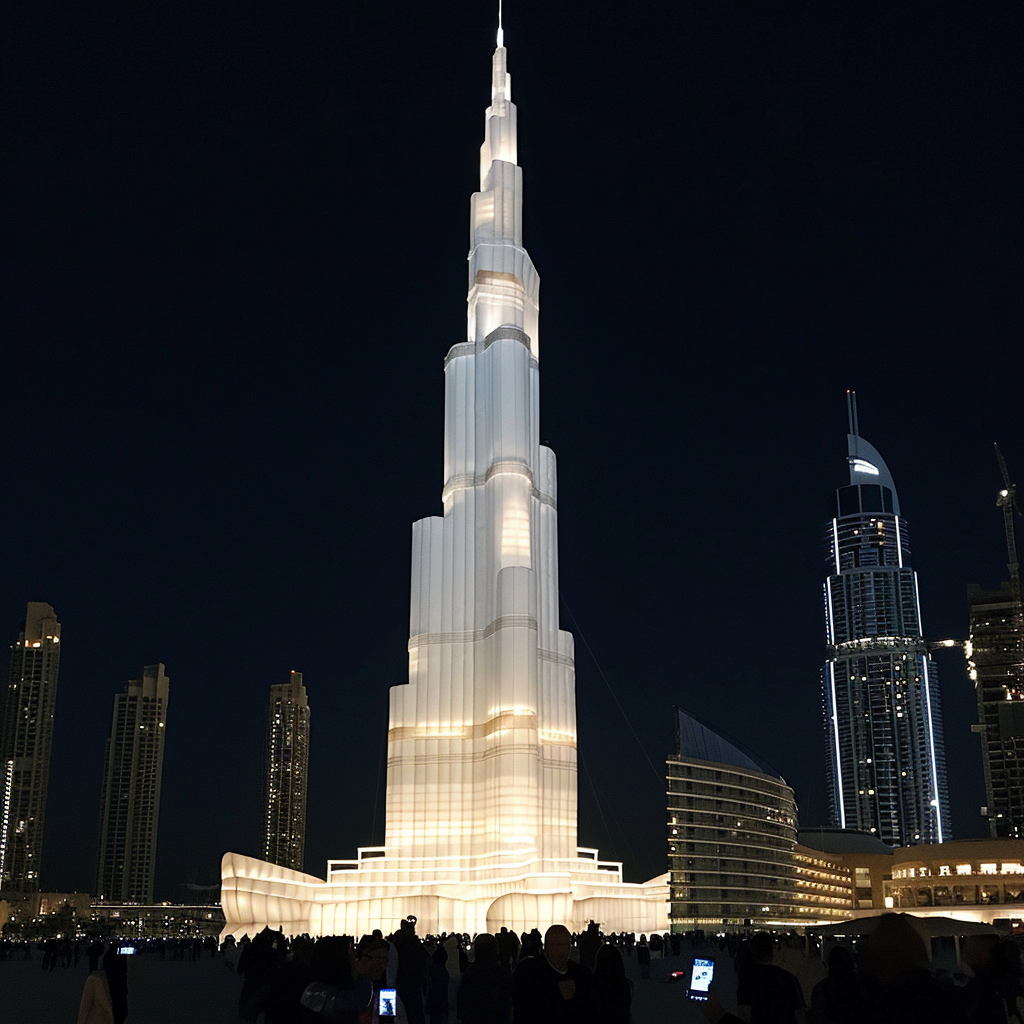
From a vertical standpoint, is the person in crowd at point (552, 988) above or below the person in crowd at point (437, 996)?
above

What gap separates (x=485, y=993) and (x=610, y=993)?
3156 mm

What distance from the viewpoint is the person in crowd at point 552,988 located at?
7238 millimetres

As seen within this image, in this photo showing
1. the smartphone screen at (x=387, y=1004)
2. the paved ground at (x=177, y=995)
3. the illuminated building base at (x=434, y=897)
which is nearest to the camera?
the smartphone screen at (x=387, y=1004)

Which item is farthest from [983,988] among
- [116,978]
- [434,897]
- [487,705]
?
[487,705]

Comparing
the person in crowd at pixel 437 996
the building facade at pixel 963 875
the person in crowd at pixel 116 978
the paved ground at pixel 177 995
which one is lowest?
the paved ground at pixel 177 995

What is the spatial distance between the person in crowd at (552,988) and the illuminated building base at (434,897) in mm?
50389

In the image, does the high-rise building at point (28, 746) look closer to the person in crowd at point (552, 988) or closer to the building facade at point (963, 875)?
the building facade at point (963, 875)

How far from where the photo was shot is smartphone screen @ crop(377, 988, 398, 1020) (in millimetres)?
8930

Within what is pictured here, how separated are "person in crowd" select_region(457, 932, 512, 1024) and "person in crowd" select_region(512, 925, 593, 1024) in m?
2.77

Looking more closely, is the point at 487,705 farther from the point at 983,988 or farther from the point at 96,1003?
the point at 983,988

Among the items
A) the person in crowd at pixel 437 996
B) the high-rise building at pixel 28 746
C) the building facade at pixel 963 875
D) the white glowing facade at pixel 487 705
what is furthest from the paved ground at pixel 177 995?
the high-rise building at pixel 28 746

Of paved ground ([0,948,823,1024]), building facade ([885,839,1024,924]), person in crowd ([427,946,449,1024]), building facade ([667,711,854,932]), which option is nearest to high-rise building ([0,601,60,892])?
building facade ([667,711,854,932])

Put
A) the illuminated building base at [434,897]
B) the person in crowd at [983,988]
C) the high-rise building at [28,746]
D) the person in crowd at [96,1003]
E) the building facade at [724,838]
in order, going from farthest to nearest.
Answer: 1. the high-rise building at [28,746]
2. the building facade at [724,838]
3. the illuminated building base at [434,897]
4. the person in crowd at [96,1003]
5. the person in crowd at [983,988]

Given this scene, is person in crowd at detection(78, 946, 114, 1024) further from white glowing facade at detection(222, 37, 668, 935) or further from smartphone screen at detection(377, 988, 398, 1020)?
white glowing facade at detection(222, 37, 668, 935)
